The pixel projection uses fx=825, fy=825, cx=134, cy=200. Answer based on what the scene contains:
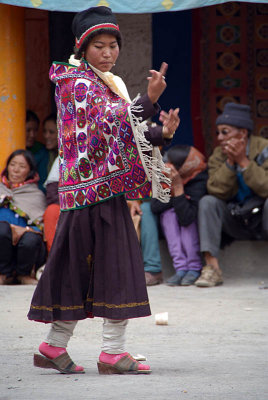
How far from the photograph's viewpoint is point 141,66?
816 cm

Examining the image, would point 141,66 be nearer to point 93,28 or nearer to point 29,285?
point 29,285

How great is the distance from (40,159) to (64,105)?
171 inches

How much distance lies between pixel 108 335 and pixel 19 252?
317cm

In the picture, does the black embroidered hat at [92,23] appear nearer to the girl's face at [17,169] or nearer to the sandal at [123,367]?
the sandal at [123,367]

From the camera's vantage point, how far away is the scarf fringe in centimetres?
365

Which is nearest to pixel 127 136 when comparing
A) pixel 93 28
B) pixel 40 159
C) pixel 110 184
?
pixel 110 184

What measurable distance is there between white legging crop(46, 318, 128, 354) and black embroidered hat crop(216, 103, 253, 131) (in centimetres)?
342

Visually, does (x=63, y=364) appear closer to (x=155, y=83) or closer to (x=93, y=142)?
(x=93, y=142)

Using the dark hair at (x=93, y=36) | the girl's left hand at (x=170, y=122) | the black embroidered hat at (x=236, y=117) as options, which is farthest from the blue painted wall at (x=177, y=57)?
the girl's left hand at (x=170, y=122)

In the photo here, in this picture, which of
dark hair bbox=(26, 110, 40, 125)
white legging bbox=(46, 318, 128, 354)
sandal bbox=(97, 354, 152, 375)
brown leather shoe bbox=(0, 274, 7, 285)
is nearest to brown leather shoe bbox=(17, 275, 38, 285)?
brown leather shoe bbox=(0, 274, 7, 285)

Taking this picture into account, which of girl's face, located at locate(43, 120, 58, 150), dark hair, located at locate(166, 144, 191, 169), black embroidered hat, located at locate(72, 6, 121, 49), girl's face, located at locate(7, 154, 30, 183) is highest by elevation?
black embroidered hat, located at locate(72, 6, 121, 49)

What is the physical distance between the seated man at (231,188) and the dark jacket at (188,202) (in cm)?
13

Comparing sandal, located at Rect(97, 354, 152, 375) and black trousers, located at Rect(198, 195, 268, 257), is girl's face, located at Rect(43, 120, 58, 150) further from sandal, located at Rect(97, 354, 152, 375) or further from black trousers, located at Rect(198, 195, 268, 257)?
sandal, located at Rect(97, 354, 152, 375)

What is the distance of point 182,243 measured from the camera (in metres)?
7.19
